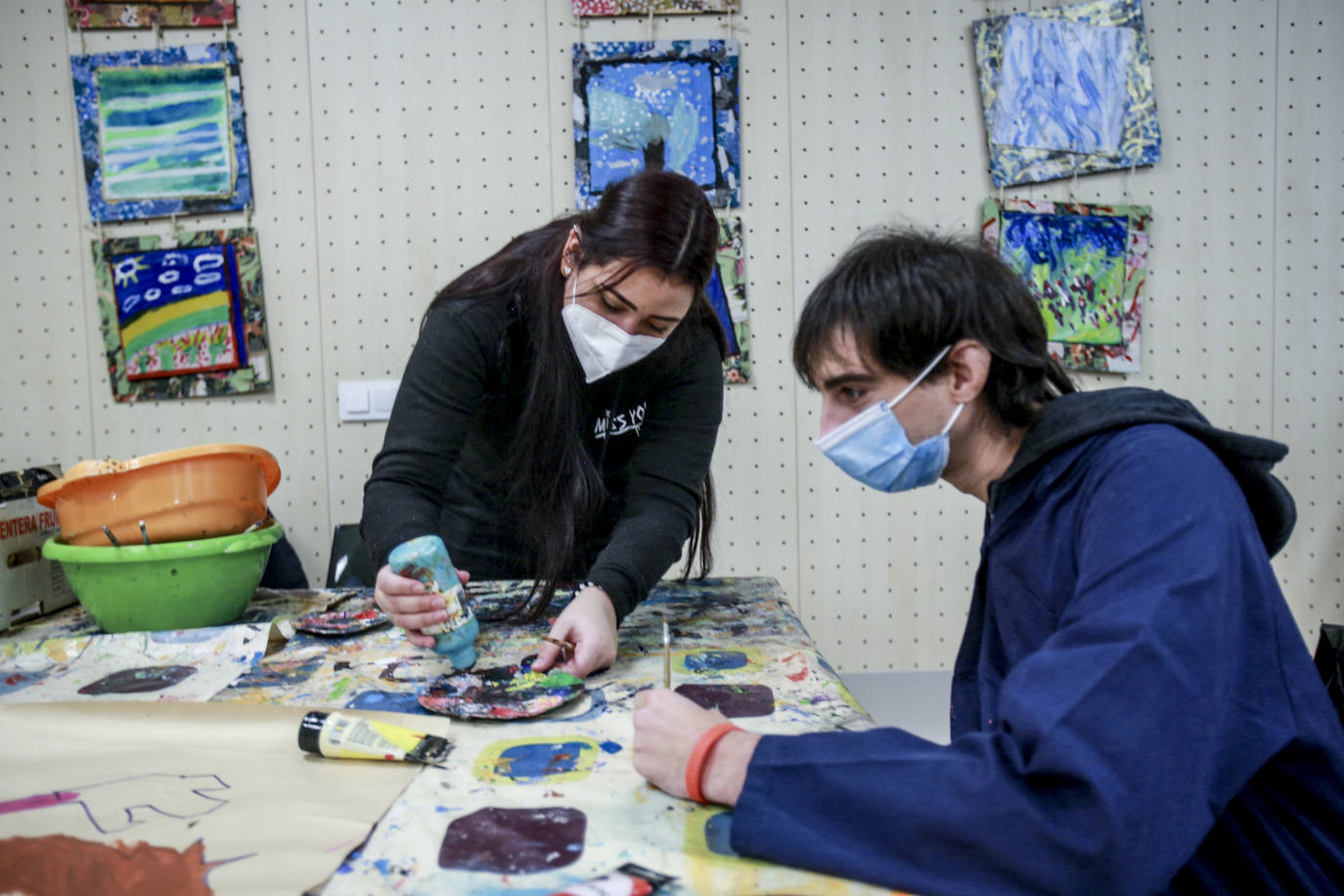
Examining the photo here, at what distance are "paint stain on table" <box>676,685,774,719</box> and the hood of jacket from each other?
39 cm

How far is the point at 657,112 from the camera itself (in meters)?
2.15

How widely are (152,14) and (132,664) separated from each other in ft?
5.95

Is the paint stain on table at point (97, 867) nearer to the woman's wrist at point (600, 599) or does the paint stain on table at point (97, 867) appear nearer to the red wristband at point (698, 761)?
the red wristband at point (698, 761)

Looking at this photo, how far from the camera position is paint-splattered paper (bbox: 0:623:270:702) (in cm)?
108

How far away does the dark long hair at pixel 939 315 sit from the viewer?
0.91 meters

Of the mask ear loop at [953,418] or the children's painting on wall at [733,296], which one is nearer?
the mask ear loop at [953,418]

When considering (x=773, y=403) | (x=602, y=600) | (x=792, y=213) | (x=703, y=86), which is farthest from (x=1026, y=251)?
(x=602, y=600)

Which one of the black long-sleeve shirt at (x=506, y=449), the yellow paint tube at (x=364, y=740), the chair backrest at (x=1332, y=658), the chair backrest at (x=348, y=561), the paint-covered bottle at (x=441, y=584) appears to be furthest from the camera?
the chair backrest at (x=348, y=561)

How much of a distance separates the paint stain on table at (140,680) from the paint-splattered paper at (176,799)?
114 mm

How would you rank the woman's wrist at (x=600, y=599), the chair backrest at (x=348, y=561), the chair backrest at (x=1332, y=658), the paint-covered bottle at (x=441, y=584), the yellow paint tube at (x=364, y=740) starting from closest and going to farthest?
1. the yellow paint tube at (x=364, y=740)
2. the chair backrest at (x=1332, y=658)
3. the paint-covered bottle at (x=441, y=584)
4. the woman's wrist at (x=600, y=599)
5. the chair backrest at (x=348, y=561)

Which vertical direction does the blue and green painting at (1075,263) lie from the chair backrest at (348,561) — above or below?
above

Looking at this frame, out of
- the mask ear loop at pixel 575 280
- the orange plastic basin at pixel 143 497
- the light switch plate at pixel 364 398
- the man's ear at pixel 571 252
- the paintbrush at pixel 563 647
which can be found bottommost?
the paintbrush at pixel 563 647

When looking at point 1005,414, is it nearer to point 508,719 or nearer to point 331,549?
point 508,719

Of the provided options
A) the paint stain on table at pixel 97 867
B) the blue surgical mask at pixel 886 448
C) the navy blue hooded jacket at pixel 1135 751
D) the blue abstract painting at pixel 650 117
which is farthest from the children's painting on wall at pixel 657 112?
the paint stain on table at pixel 97 867
